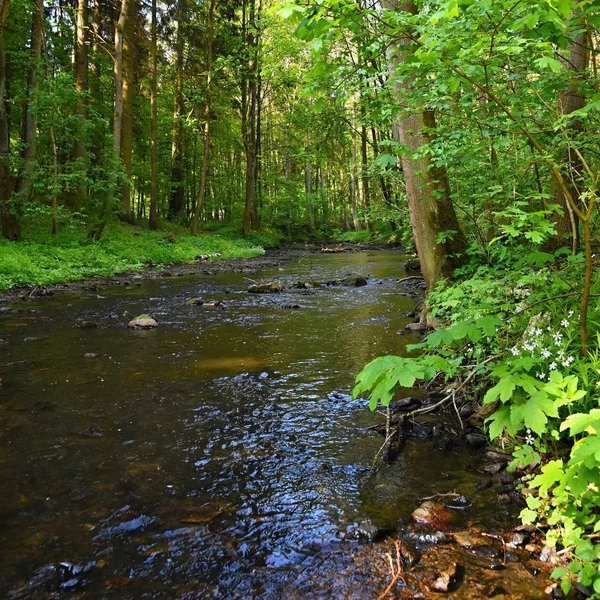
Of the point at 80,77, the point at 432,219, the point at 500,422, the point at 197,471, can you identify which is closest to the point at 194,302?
the point at 432,219

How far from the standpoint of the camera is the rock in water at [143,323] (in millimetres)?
8727

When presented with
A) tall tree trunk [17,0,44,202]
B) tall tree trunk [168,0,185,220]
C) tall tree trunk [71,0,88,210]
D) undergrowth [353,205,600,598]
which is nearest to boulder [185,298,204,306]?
undergrowth [353,205,600,598]

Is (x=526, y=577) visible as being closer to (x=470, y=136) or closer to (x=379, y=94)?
(x=470, y=136)

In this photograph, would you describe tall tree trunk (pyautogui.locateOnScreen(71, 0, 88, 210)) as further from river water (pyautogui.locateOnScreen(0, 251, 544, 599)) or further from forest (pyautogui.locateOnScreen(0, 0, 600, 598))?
river water (pyautogui.locateOnScreen(0, 251, 544, 599))

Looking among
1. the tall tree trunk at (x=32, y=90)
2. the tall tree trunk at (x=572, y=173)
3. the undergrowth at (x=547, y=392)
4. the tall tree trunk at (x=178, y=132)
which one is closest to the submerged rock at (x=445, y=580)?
the undergrowth at (x=547, y=392)

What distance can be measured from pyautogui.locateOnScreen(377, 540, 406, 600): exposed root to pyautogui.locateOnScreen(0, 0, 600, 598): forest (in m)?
0.78

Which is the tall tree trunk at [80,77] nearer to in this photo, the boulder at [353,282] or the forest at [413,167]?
the forest at [413,167]

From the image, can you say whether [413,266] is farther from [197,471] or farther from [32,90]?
[32,90]

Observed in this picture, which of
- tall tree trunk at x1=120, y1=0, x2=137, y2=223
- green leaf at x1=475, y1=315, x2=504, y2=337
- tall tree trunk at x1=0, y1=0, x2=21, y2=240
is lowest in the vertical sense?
green leaf at x1=475, y1=315, x2=504, y2=337

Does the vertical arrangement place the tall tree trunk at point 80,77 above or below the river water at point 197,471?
above

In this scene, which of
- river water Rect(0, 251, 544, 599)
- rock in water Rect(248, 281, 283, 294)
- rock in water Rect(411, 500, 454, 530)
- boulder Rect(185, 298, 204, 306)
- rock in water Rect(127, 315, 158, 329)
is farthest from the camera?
rock in water Rect(248, 281, 283, 294)

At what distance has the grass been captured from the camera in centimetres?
1323

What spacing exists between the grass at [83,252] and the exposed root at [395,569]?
12.7 metres

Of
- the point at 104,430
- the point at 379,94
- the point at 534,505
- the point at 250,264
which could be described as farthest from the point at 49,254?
the point at 534,505
